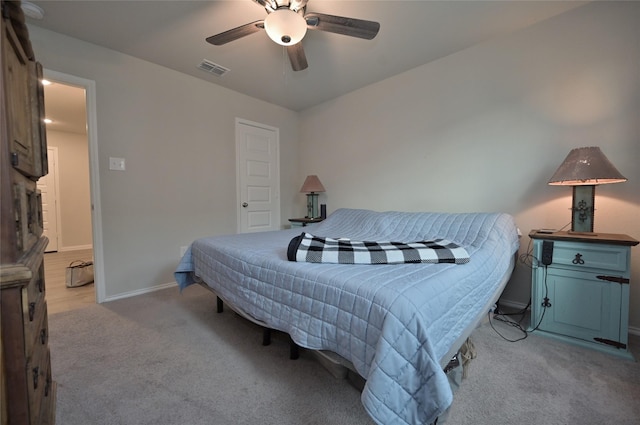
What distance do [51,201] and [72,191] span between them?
374 millimetres

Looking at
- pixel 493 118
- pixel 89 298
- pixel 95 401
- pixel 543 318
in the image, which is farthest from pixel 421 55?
pixel 89 298

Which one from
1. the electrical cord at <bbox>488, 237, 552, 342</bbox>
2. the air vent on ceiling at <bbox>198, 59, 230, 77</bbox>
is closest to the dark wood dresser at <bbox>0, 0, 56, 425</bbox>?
the air vent on ceiling at <bbox>198, 59, 230, 77</bbox>

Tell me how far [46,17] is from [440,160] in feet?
11.8

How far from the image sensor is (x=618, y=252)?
1598 mm

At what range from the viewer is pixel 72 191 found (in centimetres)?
521

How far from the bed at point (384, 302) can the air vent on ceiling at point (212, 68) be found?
77.7 inches

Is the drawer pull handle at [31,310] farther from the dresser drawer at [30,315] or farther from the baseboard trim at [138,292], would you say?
the baseboard trim at [138,292]

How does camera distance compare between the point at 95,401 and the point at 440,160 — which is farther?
the point at 440,160

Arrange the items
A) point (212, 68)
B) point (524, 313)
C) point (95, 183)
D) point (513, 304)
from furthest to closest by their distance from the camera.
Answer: point (212, 68), point (95, 183), point (513, 304), point (524, 313)

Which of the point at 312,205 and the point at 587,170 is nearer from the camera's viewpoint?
the point at 587,170

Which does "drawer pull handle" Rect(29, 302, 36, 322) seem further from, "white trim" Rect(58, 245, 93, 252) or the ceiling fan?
"white trim" Rect(58, 245, 93, 252)

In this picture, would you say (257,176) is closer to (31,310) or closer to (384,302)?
(31,310)

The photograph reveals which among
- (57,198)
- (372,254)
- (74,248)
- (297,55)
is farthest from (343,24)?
(74,248)

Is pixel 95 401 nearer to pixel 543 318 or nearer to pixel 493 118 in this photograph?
pixel 543 318
